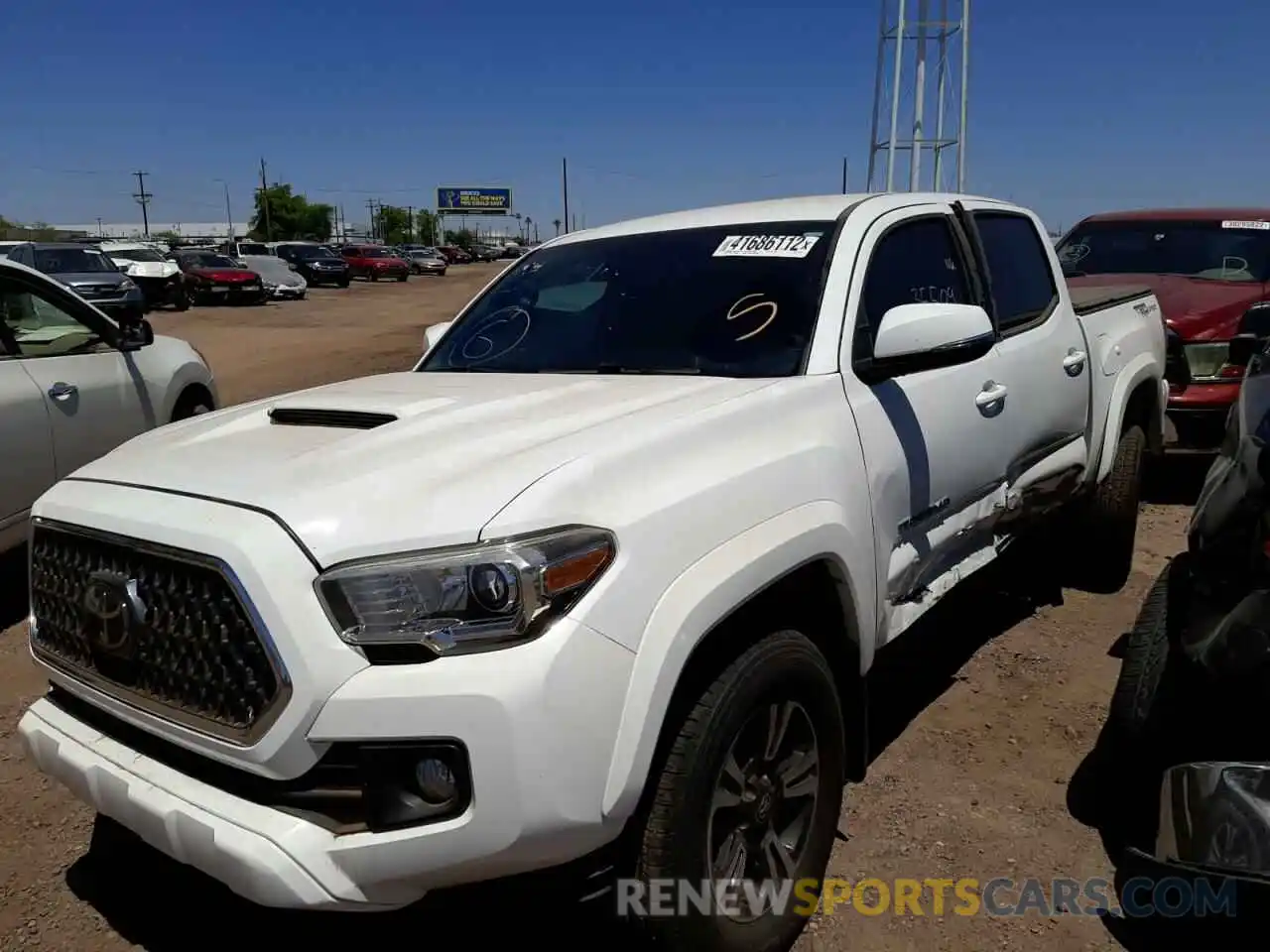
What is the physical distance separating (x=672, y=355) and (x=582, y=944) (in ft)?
5.36

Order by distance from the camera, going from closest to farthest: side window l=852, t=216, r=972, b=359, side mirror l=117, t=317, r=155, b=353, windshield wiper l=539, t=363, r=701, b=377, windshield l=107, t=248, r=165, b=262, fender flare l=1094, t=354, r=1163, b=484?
windshield wiper l=539, t=363, r=701, b=377 < side window l=852, t=216, r=972, b=359 < fender flare l=1094, t=354, r=1163, b=484 < side mirror l=117, t=317, r=155, b=353 < windshield l=107, t=248, r=165, b=262

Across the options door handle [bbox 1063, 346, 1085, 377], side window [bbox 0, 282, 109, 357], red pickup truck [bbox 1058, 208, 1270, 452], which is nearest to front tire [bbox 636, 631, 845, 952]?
door handle [bbox 1063, 346, 1085, 377]

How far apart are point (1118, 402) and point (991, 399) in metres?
1.53

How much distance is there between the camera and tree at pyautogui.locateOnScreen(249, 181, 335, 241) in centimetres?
9438

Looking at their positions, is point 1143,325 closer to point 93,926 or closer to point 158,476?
point 158,476

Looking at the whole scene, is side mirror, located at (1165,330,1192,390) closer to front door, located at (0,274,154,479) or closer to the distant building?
front door, located at (0,274,154,479)

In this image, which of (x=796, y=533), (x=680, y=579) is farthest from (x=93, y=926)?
(x=796, y=533)

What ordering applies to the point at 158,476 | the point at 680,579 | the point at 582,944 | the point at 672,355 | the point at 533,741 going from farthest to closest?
the point at 672,355
the point at 582,944
the point at 158,476
the point at 680,579
the point at 533,741

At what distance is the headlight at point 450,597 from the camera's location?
1812mm

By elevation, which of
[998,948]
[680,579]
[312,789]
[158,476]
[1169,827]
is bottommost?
[998,948]

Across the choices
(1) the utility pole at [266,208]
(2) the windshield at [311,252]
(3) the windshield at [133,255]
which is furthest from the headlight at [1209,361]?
(1) the utility pole at [266,208]

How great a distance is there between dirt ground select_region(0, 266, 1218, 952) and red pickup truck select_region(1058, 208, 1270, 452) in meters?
2.04

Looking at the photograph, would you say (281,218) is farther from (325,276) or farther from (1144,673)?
(1144,673)

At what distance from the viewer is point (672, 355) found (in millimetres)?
3021
